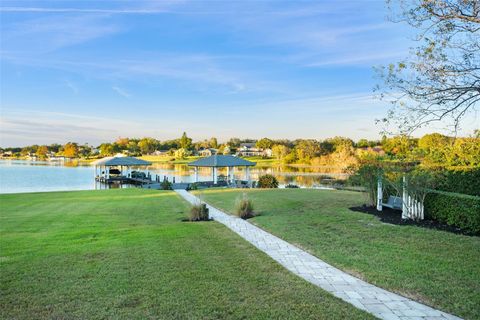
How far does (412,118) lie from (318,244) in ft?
9.20

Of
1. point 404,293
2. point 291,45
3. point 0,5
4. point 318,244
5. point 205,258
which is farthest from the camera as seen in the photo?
point 291,45

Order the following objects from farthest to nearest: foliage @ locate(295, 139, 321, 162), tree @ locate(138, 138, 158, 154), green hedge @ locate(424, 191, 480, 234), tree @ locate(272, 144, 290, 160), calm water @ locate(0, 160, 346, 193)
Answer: tree @ locate(138, 138, 158, 154) < tree @ locate(272, 144, 290, 160) < foliage @ locate(295, 139, 321, 162) < calm water @ locate(0, 160, 346, 193) < green hedge @ locate(424, 191, 480, 234)

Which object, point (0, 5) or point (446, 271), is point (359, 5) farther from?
point (0, 5)

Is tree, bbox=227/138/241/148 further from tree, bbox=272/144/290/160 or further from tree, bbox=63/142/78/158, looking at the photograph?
tree, bbox=272/144/290/160

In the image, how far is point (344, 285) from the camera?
446 cm

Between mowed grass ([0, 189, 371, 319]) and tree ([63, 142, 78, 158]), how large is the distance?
94.0 meters

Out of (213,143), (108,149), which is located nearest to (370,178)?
Result: (108,149)

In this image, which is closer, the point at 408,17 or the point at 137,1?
the point at 408,17

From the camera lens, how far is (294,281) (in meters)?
4.50

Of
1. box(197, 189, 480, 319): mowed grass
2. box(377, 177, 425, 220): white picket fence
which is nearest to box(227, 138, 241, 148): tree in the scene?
box(197, 189, 480, 319): mowed grass

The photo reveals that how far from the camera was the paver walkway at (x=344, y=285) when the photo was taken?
3650mm

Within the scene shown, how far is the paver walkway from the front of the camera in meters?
3.65

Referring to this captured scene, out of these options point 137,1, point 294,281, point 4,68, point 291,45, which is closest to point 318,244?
point 294,281

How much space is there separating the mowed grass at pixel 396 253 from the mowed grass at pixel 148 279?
1.05 metres
